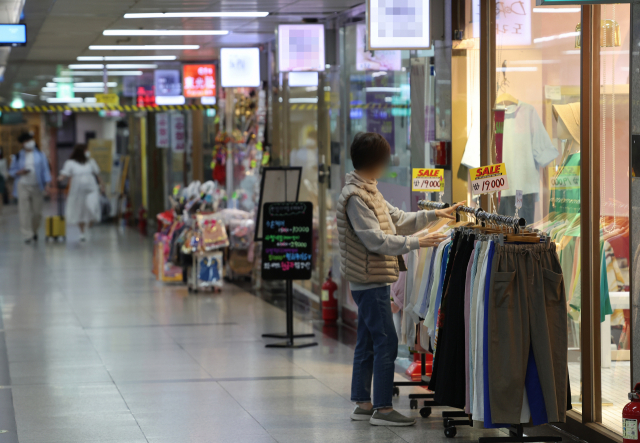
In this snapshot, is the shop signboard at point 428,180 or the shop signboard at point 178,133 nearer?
the shop signboard at point 428,180

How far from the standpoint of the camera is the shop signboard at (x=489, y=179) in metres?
4.35

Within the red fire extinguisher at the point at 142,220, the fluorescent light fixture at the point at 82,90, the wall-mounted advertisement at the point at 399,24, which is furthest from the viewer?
the red fire extinguisher at the point at 142,220

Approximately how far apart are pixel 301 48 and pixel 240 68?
2.62 metres

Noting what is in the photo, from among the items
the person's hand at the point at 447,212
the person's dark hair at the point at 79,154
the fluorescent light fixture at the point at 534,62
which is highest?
the fluorescent light fixture at the point at 534,62

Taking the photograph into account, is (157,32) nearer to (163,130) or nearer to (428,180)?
(428,180)

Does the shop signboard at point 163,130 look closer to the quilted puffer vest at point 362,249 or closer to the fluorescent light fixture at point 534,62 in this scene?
the fluorescent light fixture at point 534,62

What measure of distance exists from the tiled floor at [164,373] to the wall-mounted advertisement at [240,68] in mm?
2440

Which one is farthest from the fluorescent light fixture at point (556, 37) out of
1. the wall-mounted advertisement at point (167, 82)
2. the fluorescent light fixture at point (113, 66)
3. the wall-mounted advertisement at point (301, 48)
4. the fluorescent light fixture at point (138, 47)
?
the wall-mounted advertisement at point (167, 82)

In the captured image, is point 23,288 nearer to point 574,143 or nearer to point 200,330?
point 200,330

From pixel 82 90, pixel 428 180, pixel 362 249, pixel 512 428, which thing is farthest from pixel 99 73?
pixel 512 428

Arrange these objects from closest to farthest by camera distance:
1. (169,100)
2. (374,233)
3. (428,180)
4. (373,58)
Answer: (374,233) < (428,180) < (373,58) < (169,100)

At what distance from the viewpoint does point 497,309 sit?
13.0 feet

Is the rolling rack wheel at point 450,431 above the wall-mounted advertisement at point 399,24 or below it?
below

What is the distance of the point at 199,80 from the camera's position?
13195mm
